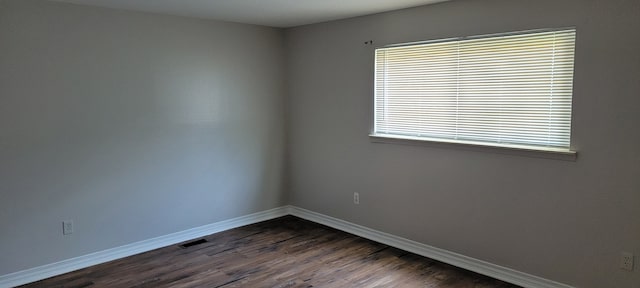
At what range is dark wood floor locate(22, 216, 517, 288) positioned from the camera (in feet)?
11.2

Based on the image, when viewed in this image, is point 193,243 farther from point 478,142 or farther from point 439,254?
point 478,142

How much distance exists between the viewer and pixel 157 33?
4.03 m

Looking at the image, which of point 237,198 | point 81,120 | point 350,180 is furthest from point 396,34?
point 81,120

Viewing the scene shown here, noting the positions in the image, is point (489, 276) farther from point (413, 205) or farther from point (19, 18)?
point (19, 18)

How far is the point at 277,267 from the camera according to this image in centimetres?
371

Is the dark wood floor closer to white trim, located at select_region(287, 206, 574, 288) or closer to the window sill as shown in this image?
white trim, located at select_region(287, 206, 574, 288)

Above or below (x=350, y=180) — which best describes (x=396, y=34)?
above

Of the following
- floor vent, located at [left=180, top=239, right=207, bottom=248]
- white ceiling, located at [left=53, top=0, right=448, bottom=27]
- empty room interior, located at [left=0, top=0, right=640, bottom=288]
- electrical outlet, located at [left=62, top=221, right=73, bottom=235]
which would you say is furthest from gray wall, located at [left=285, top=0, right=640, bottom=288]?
electrical outlet, located at [left=62, top=221, right=73, bottom=235]

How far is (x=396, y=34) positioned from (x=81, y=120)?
107 inches

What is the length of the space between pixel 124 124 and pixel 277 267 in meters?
1.79

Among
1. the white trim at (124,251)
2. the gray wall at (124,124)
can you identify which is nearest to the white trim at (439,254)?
the white trim at (124,251)

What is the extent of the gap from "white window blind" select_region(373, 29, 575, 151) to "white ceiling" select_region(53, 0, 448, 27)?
0.45 metres

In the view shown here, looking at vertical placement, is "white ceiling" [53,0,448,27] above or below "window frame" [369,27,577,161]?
above

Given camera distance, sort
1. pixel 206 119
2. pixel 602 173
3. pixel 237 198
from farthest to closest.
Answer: pixel 237 198 → pixel 206 119 → pixel 602 173
